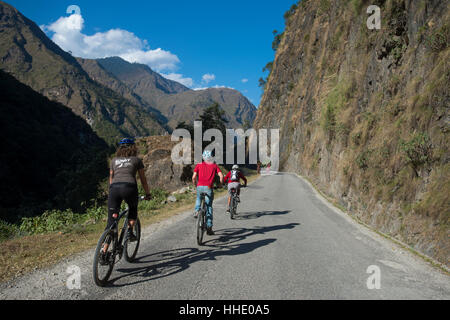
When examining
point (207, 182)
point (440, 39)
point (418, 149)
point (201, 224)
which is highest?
point (440, 39)

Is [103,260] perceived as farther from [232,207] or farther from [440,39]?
[440,39]

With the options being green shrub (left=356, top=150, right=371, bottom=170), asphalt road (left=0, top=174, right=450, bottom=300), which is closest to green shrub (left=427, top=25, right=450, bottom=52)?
green shrub (left=356, top=150, right=371, bottom=170)

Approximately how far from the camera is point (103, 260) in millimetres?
4000

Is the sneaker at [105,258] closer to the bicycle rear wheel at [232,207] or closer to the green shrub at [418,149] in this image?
the bicycle rear wheel at [232,207]

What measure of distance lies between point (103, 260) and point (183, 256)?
169 cm

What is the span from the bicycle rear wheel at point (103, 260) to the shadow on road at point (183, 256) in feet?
0.53

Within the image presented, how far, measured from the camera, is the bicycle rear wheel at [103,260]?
3.83 meters

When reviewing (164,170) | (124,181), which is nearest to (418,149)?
(124,181)

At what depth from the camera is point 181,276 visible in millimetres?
4328

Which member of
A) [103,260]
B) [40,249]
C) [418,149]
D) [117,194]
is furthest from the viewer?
[418,149]

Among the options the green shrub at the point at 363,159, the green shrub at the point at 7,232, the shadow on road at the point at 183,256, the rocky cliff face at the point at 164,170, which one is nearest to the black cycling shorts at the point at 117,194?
the shadow on road at the point at 183,256
